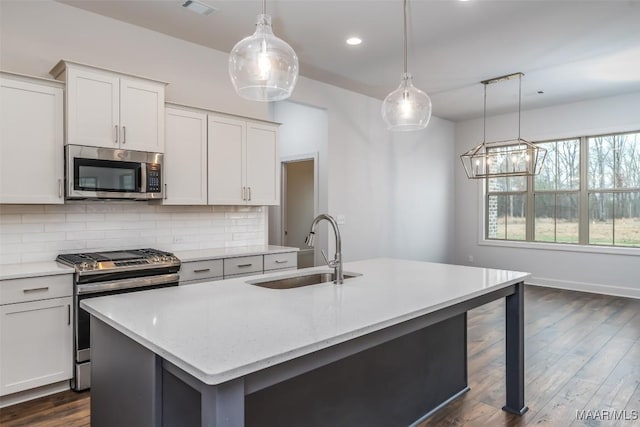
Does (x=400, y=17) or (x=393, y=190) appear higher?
(x=400, y=17)

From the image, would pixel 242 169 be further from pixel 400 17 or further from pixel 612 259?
pixel 612 259

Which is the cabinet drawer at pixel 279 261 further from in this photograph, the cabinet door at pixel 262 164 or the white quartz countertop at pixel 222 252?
the cabinet door at pixel 262 164

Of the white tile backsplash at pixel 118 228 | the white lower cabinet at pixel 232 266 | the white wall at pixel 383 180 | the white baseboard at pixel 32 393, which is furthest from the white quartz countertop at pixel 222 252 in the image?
the white wall at pixel 383 180

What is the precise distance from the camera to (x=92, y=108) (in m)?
2.94

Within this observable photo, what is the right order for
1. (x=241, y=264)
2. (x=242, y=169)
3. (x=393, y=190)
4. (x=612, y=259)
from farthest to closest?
1. (x=393, y=190)
2. (x=612, y=259)
3. (x=242, y=169)
4. (x=241, y=264)

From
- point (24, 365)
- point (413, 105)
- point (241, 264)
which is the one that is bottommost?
point (24, 365)

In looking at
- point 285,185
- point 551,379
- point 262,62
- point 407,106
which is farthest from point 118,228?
point 551,379

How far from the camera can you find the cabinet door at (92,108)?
9.35 ft

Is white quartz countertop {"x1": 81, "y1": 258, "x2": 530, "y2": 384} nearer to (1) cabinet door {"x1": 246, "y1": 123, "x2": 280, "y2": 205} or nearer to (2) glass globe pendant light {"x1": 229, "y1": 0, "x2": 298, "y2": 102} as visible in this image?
(2) glass globe pendant light {"x1": 229, "y1": 0, "x2": 298, "y2": 102}

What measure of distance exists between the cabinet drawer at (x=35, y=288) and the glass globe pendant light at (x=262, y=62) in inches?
70.3

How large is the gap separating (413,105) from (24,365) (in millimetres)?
3073

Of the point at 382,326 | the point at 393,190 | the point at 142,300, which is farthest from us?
the point at 393,190

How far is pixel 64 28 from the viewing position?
3.19 metres

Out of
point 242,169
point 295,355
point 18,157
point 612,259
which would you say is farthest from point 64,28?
point 612,259
